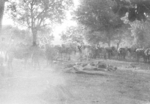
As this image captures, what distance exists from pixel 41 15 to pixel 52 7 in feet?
4.59

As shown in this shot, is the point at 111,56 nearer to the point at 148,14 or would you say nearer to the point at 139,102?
the point at 139,102

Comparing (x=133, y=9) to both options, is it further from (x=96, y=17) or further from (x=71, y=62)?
(x=96, y=17)

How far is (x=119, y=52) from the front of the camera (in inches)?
1309

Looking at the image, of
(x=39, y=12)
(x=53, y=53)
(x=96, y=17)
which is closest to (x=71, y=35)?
(x=96, y=17)

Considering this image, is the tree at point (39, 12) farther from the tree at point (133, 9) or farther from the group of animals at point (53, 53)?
the tree at point (133, 9)

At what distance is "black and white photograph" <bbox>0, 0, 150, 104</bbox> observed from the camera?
7.23 m

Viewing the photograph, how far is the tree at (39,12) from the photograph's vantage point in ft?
74.9

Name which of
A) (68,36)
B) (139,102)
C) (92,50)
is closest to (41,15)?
(92,50)

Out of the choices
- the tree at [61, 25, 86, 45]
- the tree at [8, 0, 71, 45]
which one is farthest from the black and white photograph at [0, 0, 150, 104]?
the tree at [61, 25, 86, 45]

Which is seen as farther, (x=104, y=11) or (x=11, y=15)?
(x=104, y=11)

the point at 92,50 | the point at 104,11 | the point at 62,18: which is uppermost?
the point at 104,11

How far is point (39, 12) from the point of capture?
23750mm

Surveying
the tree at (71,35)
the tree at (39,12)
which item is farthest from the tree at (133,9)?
the tree at (71,35)

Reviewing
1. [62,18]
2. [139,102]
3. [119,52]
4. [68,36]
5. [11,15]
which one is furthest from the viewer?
[68,36]
